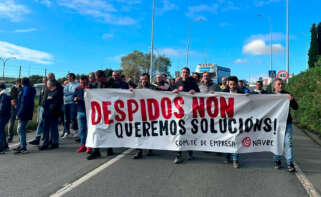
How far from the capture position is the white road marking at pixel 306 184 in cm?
392

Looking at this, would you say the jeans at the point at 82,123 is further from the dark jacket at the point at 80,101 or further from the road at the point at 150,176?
the road at the point at 150,176

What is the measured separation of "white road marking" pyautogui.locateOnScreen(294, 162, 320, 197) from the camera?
3.92 metres

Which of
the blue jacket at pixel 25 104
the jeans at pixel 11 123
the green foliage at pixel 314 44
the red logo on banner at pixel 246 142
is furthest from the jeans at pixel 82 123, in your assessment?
the green foliage at pixel 314 44

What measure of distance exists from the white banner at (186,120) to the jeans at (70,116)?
2759 mm

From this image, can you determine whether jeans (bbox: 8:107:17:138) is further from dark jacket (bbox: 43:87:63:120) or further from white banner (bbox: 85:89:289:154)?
white banner (bbox: 85:89:289:154)

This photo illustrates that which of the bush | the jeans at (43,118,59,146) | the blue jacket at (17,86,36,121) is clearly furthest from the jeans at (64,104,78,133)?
the bush

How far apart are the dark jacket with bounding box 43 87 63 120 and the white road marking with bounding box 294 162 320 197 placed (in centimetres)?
589

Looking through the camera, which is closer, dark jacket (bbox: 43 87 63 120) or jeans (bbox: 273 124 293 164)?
jeans (bbox: 273 124 293 164)

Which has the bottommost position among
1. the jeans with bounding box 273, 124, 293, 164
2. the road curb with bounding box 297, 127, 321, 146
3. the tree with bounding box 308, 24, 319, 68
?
the road curb with bounding box 297, 127, 321, 146

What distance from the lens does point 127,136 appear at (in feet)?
19.1

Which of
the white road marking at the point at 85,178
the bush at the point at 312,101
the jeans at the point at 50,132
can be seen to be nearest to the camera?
the white road marking at the point at 85,178

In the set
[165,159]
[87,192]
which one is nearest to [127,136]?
[165,159]

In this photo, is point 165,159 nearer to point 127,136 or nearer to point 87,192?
point 127,136

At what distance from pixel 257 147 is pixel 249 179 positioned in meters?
1.00
